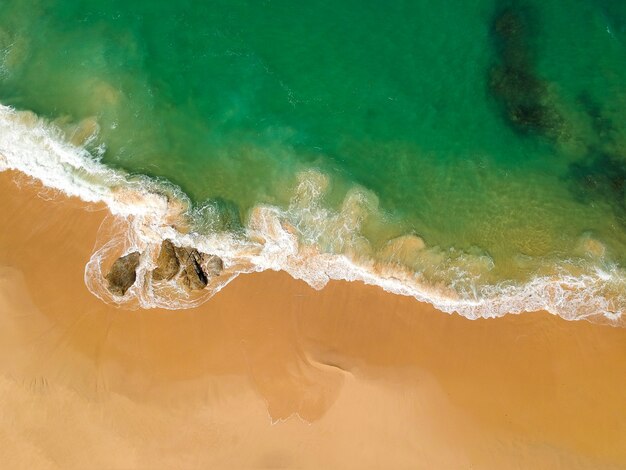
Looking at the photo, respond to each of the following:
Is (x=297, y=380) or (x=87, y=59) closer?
(x=297, y=380)

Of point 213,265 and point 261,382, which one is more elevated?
point 213,265

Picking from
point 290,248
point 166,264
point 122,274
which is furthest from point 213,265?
point 122,274

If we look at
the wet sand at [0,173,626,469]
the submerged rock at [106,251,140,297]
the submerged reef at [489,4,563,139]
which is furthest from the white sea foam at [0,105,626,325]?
the submerged reef at [489,4,563,139]

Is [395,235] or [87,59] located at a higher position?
[87,59]

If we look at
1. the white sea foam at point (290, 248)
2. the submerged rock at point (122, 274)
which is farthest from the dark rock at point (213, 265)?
the submerged rock at point (122, 274)

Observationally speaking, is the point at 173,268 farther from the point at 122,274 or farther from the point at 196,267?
the point at 122,274

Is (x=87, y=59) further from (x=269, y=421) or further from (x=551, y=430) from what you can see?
(x=551, y=430)

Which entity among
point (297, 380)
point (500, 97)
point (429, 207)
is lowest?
point (297, 380)

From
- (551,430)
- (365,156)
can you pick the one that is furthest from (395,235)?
(551,430)
